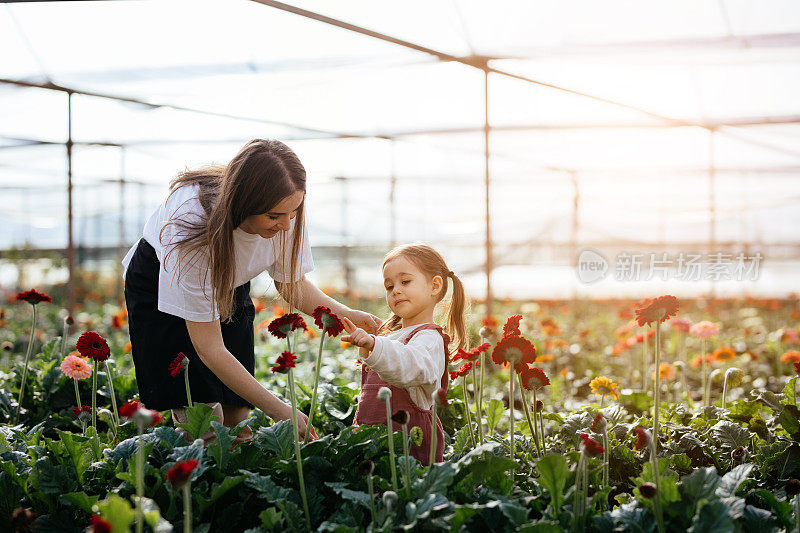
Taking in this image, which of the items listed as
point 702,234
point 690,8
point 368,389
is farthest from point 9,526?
point 702,234

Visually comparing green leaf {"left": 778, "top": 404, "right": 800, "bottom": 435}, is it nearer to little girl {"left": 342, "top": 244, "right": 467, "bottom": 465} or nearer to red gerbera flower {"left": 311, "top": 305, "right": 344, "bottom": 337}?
little girl {"left": 342, "top": 244, "right": 467, "bottom": 465}

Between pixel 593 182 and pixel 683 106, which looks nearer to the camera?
pixel 683 106

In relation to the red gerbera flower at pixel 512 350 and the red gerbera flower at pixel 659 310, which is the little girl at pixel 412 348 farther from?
the red gerbera flower at pixel 659 310

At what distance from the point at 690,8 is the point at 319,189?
19.0ft

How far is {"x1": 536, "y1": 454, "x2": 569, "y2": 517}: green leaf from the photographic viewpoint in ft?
5.23

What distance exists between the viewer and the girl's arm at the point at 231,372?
2.04m

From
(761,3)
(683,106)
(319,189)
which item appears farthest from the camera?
(319,189)

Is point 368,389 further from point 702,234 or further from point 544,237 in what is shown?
point 702,234

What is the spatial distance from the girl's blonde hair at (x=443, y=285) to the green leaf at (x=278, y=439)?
554 millimetres

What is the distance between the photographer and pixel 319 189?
9.47 m

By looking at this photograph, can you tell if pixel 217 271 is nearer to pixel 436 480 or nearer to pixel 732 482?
pixel 436 480

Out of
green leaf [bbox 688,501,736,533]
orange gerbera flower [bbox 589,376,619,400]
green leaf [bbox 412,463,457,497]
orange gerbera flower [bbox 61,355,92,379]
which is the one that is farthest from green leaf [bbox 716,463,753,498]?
orange gerbera flower [bbox 61,355,92,379]

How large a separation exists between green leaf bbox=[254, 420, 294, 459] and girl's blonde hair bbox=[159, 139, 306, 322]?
42 centimetres

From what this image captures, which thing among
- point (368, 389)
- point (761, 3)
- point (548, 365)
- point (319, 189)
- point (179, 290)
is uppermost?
point (761, 3)
